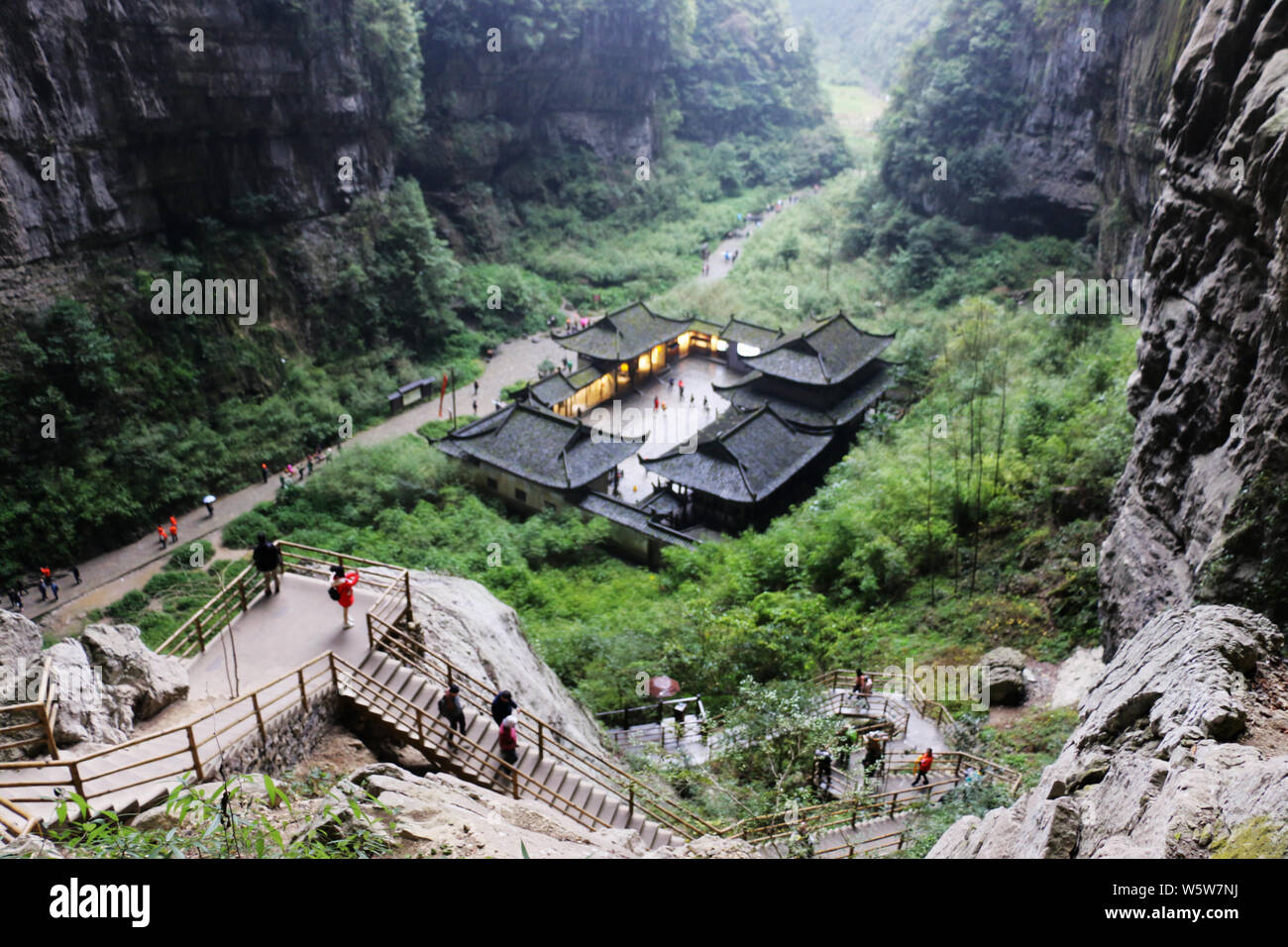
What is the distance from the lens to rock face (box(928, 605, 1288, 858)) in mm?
6281

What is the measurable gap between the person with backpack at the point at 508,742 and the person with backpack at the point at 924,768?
22.7ft

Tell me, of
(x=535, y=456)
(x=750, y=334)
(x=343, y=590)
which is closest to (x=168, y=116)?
(x=535, y=456)

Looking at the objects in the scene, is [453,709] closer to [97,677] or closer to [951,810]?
[97,677]

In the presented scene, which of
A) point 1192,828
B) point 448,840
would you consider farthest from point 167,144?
point 1192,828

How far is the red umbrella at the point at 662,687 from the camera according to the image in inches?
770

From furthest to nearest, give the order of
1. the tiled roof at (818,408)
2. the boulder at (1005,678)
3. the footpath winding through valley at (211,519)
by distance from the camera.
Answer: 1. the tiled roof at (818,408)
2. the footpath winding through valley at (211,519)
3. the boulder at (1005,678)

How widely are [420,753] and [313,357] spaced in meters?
33.6

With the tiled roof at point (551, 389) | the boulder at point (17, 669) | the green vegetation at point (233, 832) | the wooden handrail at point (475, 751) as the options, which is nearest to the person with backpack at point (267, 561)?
the wooden handrail at point (475, 751)

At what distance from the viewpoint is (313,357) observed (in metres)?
42.2

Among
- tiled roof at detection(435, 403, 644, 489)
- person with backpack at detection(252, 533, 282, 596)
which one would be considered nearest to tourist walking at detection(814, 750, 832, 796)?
person with backpack at detection(252, 533, 282, 596)

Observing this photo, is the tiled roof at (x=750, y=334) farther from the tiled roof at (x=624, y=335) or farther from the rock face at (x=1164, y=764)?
the rock face at (x=1164, y=764)

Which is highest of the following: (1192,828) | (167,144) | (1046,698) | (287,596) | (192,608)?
(167,144)

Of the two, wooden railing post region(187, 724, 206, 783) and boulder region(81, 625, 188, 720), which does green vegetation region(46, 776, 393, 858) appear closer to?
wooden railing post region(187, 724, 206, 783)

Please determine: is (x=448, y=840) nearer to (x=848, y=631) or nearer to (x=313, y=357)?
(x=848, y=631)
